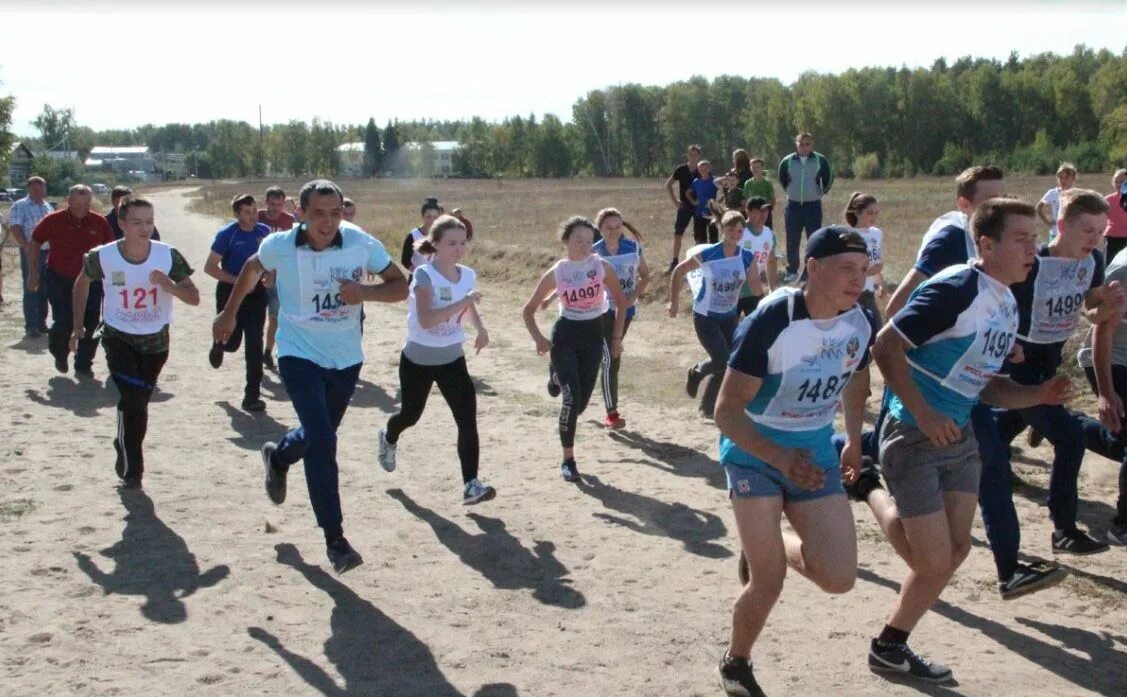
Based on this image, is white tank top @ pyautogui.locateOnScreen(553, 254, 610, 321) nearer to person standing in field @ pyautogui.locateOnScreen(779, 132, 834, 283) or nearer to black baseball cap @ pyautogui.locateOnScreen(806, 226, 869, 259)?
black baseball cap @ pyautogui.locateOnScreen(806, 226, 869, 259)

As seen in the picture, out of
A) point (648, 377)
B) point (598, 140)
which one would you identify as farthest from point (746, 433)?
point (598, 140)

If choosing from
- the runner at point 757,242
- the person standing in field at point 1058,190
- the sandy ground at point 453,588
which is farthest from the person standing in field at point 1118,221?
the sandy ground at point 453,588

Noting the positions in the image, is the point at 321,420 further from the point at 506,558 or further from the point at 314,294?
the point at 506,558

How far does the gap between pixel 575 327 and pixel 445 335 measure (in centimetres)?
154

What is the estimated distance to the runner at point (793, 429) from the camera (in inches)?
185

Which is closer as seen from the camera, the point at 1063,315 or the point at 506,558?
the point at 1063,315

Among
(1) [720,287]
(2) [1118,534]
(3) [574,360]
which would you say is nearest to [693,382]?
(1) [720,287]

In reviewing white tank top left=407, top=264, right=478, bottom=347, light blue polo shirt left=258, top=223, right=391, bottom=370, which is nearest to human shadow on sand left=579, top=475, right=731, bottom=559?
white tank top left=407, top=264, right=478, bottom=347

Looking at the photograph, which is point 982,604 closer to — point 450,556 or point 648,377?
point 450,556

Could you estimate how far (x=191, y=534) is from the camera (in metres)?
7.61

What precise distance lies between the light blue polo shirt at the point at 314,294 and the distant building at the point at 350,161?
161436mm

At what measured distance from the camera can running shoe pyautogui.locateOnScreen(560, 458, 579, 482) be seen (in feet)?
29.7

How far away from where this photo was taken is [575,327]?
9.19 metres

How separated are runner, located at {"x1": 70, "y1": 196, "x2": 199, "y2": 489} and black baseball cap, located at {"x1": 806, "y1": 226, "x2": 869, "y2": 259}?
506 cm
